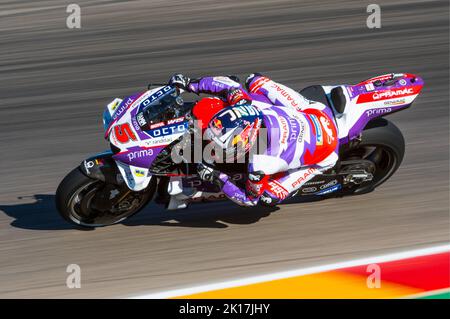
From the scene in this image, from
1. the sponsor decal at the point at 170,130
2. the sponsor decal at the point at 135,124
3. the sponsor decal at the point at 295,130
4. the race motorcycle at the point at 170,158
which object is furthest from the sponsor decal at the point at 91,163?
the sponsor decal at the point at 295,130

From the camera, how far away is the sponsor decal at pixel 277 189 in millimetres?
6008

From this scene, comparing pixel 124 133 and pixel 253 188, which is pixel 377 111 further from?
pixel 124 133

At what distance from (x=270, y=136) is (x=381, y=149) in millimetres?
1344

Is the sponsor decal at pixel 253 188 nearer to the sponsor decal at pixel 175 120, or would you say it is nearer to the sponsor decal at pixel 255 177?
the sponsor decal at pixel 255 177

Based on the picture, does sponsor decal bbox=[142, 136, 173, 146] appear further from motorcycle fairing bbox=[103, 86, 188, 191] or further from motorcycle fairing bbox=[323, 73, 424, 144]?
motorcycle fairing bbox=[323, 73, 424, 144]

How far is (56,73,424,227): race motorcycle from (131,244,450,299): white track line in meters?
1.00

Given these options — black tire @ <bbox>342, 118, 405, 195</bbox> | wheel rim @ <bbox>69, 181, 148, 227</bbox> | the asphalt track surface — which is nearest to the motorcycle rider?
black tire @ <bbox>342, 118, 405, 195</bbox>

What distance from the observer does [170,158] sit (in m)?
5.97

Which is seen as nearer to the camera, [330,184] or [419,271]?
[419,271]

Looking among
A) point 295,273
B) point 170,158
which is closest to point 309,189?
point 295,273

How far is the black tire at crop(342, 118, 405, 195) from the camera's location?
21.1 feet

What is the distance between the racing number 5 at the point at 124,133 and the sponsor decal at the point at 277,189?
1.18 m
